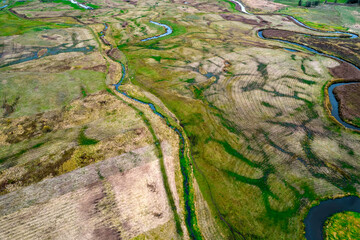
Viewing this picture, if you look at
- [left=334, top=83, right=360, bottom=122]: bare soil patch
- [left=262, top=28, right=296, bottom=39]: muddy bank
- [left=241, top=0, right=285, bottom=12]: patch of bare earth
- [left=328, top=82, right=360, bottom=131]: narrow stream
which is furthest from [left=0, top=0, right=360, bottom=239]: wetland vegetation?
[left=241, top=0, right=285, bottom=12]: patch of bare earth

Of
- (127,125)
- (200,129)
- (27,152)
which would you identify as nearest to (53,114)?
(27,152)

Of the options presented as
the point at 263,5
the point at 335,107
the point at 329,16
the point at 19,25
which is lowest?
the point at 335,107

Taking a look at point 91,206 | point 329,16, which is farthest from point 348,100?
point 329,16

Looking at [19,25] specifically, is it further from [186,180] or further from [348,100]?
[348,100]

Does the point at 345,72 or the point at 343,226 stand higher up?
the point at 345,72

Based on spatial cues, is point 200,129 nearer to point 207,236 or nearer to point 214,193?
point 214,193

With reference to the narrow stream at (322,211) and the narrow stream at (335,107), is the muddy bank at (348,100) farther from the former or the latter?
the narrow stream at (322,211)

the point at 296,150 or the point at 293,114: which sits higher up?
the point at 293,114

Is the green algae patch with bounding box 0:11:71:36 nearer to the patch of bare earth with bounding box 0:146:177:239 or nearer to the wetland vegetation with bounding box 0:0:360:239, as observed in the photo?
the wetland vegetation with bounding box 0:0:360:239
